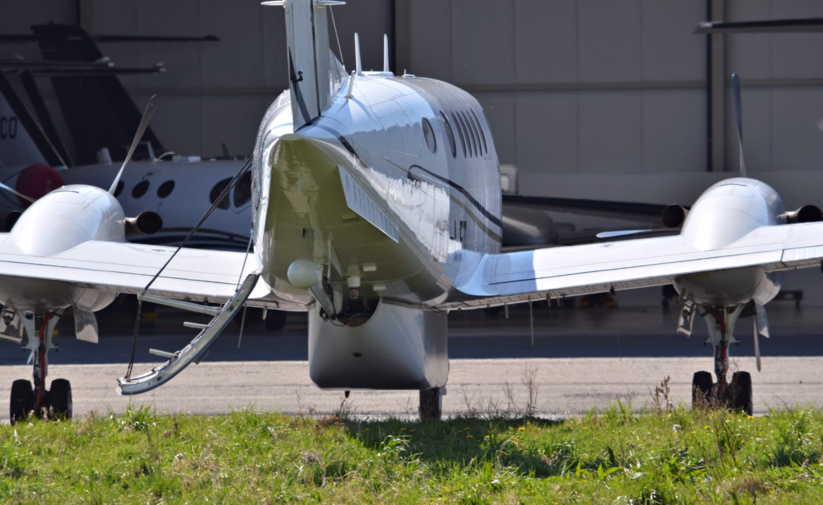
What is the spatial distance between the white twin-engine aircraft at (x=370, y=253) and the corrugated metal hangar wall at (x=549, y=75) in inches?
718

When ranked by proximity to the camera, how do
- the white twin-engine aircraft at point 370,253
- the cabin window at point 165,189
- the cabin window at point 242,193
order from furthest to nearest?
the cabin window at point 165,189
the cabin window at point 242,193
the white twin-engine aircraft at point 370,253

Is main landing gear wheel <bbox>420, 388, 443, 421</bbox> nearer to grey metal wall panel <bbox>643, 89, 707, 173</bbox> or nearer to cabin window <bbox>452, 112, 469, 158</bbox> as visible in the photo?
cabin window <bbox>452, 112, 469, 158</bbox>

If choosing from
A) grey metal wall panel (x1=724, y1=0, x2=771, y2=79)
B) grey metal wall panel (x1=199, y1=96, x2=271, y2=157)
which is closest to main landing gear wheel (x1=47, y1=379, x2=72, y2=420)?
grey metal wall panel (x1=199, y1=96, x2=271, y2=157)

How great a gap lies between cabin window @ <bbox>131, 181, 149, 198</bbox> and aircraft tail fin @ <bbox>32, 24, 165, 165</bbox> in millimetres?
3781

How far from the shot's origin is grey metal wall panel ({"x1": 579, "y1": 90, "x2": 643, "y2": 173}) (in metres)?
29.4

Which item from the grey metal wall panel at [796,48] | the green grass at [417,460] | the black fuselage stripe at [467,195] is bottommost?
the green grass at [417,460]

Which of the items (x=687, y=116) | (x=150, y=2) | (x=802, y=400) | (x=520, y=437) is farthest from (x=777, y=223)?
(x=150, y=2)

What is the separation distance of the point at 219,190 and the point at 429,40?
8368mm

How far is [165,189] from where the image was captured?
2447 centimetres

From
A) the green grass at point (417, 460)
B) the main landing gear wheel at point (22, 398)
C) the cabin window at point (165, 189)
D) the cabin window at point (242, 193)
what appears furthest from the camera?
the cabin window at point (165, 189)

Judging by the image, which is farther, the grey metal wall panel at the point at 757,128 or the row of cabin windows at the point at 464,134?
the grey metal wall panel at the point at 757,128

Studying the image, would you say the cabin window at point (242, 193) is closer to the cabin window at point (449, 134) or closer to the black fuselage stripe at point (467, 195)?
the black fuselage stripe at point (467, 195)

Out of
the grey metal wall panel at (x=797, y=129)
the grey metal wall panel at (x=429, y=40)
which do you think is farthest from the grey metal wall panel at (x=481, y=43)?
the grey metal wall panel at (x=797, y=129)

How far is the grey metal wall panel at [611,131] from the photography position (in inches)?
1157
